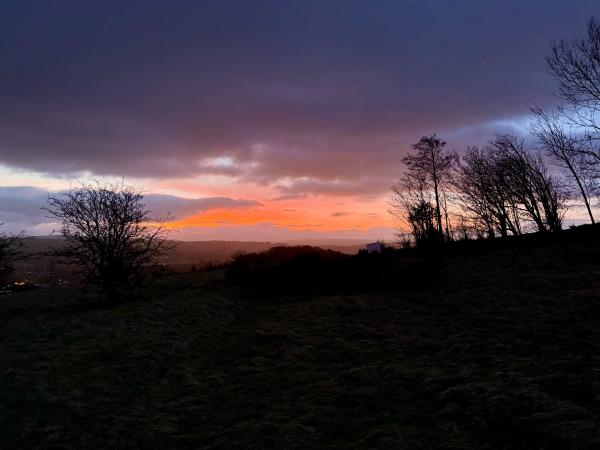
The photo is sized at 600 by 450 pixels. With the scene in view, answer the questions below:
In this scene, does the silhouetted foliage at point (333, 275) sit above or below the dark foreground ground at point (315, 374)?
above

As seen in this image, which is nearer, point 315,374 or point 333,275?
point 315,374

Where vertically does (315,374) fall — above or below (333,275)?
below

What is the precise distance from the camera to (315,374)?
311 inches

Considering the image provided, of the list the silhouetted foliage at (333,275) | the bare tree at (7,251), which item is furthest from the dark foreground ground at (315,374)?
the bare tree at (7,251)

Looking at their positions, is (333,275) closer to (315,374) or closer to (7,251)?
(315,374)

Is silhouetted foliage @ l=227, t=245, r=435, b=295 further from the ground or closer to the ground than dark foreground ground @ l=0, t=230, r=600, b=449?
further from the ground

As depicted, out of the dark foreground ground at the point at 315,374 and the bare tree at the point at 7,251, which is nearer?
the dark foreground ground at the point at 315,374

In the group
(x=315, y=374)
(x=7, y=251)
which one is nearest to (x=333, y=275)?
(x=315, y=374)

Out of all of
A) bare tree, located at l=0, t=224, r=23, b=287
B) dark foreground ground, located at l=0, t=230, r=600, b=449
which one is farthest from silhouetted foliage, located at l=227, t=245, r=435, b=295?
bare tree, located at l=0, t=224, r=23, b=287

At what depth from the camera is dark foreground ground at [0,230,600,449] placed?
17.5 feet

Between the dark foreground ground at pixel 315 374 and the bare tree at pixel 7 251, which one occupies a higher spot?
the bare tree at pixel 7 251

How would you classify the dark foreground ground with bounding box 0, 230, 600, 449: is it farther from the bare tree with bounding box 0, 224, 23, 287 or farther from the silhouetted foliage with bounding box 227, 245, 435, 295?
the bare tree with bounding box 0, 224, 23, 287

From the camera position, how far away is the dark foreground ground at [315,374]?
210 inches

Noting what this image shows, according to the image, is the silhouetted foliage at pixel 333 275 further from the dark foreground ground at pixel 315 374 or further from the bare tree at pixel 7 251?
the bare tree at pixel 7 251
